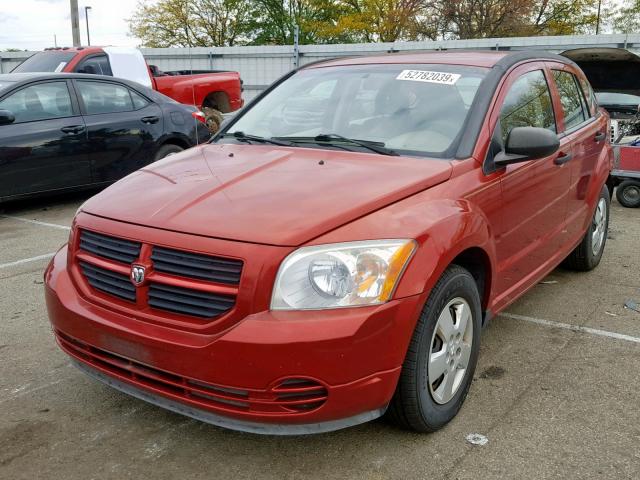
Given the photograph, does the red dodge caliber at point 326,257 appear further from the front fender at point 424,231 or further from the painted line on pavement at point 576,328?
the painted line on pavement at point 576,328

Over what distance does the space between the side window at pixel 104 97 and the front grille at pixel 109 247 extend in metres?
5.48

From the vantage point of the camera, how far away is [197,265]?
2432 mm

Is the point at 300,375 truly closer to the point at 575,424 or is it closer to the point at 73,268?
the point at 73,268

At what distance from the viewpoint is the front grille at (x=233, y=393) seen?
92.6 inches

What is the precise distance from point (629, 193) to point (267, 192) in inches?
268

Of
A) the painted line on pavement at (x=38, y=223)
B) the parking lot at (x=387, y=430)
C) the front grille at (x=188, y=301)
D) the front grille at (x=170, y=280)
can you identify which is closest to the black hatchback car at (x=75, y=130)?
the painted line on pavement at (x=38, y=223)

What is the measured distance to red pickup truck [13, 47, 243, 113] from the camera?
10.8 m

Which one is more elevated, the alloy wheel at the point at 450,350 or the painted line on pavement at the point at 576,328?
the alloy wheel at the point at 450,350

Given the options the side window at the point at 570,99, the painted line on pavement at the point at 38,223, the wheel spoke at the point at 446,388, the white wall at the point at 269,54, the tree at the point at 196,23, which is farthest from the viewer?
the tree at the point at 196,23

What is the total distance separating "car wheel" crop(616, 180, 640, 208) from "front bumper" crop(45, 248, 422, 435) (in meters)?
6.66

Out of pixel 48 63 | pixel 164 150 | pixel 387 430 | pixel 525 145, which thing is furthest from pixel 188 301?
pixel 48 63

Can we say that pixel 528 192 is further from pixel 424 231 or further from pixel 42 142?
pixel 42 142

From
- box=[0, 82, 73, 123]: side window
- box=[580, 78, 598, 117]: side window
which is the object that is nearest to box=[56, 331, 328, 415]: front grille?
box=[580, 78, 598, 117]: side window

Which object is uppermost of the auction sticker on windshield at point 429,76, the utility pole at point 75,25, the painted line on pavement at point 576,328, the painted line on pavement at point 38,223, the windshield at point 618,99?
the utility pole at point 75,25
